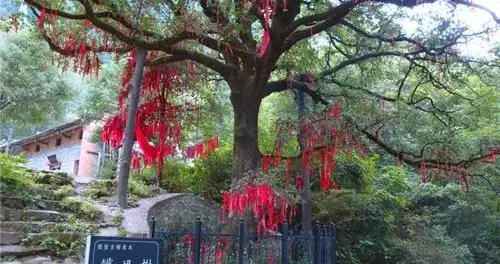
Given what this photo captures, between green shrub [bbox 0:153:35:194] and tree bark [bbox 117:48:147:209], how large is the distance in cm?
145

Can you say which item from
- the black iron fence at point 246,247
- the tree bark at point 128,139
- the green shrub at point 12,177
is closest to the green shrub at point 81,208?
the tree bark at point 128,139

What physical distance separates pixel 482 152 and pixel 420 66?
8.05ft

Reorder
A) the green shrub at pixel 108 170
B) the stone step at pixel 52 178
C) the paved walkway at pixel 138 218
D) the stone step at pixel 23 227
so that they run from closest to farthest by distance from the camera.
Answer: the stone step at pixel 23 227 < the paved walkway at pixel 138 218 < the stone step at pixel 52 178 < the green shrub at pixel 108 170

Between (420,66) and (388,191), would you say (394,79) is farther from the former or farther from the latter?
(388,191)

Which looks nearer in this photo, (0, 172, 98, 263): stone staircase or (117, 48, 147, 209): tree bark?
(0, 172, 98, 263): stone staircase

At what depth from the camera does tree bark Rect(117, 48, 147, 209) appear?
8.30 m

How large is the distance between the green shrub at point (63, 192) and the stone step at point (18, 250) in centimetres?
193

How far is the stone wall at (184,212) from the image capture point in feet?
32.0

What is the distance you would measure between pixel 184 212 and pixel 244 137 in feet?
8.34

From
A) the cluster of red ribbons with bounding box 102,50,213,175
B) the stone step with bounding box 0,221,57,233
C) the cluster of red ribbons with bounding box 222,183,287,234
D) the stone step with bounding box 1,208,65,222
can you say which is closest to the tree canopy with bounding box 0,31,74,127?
the cluster of red ribbons with bounding box 102,50,213,175

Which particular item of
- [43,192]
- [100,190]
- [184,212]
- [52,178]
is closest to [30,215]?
[43,192]

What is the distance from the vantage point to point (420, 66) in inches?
412

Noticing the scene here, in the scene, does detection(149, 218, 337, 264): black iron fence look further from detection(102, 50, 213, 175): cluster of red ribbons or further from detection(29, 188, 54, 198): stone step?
detection(102, 50, 213, 175): cluster of red ribbons

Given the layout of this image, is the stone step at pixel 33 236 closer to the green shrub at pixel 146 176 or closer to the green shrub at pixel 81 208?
the green shrub at pixel 81 208
